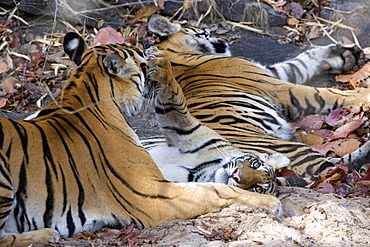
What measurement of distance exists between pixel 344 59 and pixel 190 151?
277 cm

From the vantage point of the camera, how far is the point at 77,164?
317 centimetres

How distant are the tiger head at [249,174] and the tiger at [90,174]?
0.80 ft

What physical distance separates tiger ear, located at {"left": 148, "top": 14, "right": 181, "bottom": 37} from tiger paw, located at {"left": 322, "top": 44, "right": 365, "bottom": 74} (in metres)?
1.76

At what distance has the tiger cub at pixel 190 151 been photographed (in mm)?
3738

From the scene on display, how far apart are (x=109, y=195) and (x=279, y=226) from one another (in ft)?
3.17

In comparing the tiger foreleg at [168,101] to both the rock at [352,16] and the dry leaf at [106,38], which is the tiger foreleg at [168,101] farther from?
the rock at [352,16]

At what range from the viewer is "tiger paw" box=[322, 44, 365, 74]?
6078mm

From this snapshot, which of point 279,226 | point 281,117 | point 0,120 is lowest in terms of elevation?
point 281,117

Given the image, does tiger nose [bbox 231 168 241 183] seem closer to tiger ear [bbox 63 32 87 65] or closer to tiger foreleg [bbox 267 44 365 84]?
tiger ear [bbox 63 32 87 65]

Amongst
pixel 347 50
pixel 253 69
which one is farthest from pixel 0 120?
pixel 347 50

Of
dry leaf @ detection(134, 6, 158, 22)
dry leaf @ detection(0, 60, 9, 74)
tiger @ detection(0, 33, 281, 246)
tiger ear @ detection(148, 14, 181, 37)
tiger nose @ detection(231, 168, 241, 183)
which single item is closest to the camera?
tiger @ detection(0, 33, 281, 246)

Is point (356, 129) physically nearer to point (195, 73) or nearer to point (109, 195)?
point (195, 73)

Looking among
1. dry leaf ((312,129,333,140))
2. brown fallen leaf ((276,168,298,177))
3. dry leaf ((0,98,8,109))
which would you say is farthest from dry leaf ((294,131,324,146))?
dry leaf ((0,98,8,109))

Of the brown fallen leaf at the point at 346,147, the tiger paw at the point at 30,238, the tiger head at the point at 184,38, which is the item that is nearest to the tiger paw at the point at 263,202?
the tiger paw at the point at 30,238
